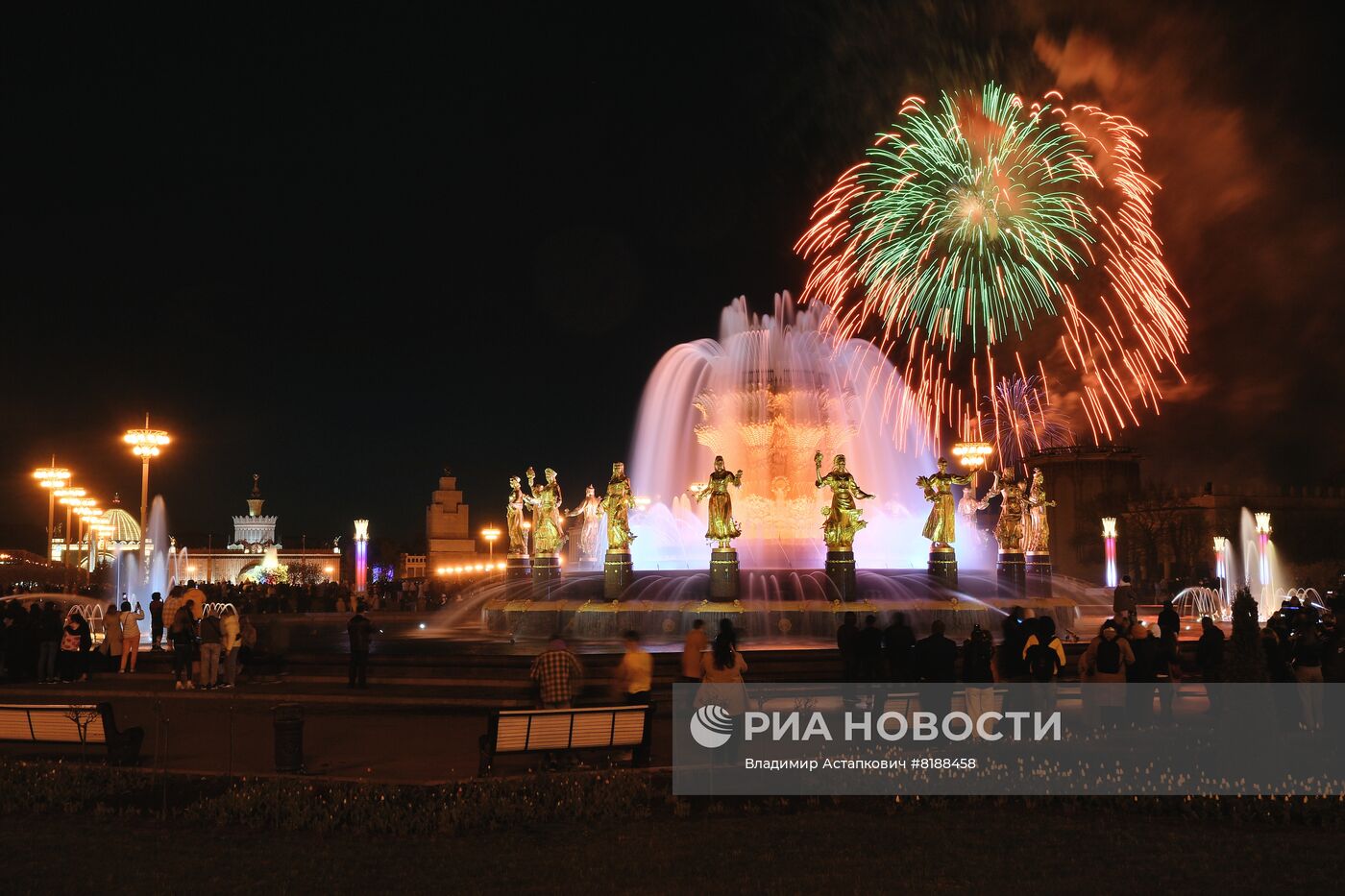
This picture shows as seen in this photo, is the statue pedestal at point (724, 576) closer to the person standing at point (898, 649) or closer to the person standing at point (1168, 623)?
the person standing at point (898, 649)

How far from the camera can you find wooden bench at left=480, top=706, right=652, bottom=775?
9.98 metres

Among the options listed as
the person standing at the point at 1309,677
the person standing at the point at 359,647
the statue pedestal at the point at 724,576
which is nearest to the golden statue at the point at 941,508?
the statue pedestal at the point at 724,576

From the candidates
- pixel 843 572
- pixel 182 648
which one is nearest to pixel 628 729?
pixel 182 648

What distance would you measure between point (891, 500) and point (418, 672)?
18887mm

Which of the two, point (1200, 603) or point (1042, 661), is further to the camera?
point (1200, 603)

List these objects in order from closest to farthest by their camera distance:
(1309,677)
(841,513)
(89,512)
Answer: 1. (1309,677)
2. (841,513)
3. (89,512)

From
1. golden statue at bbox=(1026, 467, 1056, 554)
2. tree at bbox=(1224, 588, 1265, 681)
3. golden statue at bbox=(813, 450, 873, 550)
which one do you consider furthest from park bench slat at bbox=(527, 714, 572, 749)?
golden statue at bbox=(1026, 467, 1056, 554)

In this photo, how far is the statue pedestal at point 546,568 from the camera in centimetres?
2469

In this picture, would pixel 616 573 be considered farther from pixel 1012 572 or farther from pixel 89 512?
pixel 89 512

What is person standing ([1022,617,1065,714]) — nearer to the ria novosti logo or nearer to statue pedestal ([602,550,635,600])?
the ria novosti logo

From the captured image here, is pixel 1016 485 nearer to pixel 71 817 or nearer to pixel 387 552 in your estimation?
pixel 71 817

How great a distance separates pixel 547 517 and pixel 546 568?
113 cm

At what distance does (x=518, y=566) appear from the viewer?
27.5 m

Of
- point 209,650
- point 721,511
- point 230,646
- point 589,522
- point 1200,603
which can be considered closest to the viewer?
point 209,650
